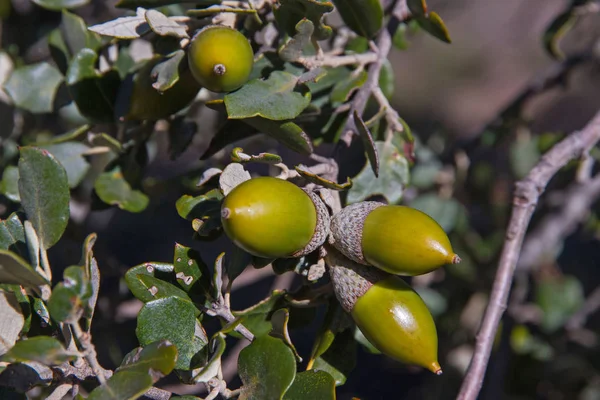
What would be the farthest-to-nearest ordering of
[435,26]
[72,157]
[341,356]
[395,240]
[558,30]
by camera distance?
[558,30]
[72,157]
[435,26]
[341,356]
[395,240]

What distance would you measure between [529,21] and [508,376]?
3.30 m

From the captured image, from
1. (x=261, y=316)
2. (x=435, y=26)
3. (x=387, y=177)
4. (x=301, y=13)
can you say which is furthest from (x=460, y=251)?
(x=301, y=13)

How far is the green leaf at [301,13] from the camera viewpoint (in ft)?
3.43

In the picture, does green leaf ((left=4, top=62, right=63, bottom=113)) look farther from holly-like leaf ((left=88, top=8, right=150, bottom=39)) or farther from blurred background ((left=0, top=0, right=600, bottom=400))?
holly-like leaf ((left=88, top=8, right=150, bottom=39))

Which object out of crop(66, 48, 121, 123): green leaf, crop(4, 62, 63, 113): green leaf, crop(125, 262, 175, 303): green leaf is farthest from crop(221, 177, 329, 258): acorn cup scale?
crop(4, 62, 63, 113): green leaf

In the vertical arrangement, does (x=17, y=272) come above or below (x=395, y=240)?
below

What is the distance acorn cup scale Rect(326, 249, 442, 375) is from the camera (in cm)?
93

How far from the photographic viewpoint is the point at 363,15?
1.23 metres

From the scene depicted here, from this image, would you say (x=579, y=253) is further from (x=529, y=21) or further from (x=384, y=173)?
(x=529, y=21)

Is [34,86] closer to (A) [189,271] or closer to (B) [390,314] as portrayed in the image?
(A) [189,271]

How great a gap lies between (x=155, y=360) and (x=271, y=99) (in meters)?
0.49

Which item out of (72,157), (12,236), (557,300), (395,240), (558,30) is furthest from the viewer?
(557,300)

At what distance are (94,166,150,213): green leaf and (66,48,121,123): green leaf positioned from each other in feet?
0.43

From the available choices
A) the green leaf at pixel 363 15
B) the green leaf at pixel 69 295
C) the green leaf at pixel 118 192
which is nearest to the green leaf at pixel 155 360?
the green leaf at pixel 69 295
